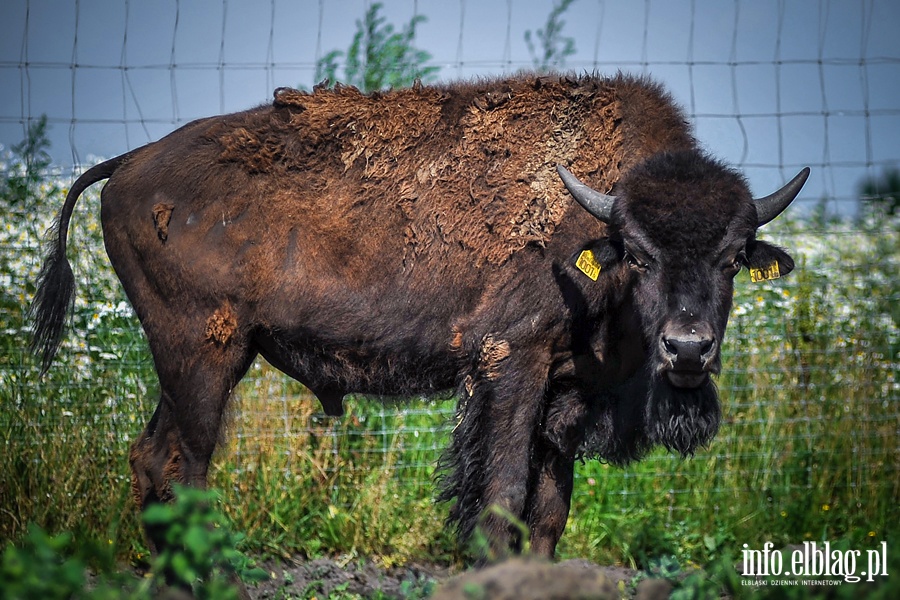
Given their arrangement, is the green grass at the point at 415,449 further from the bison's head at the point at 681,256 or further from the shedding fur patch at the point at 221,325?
the bison's head at the point at 681,256

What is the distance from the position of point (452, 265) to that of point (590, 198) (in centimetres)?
80

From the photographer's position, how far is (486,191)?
452 cm

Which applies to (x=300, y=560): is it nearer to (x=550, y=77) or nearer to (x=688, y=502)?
(x=688, y=502)

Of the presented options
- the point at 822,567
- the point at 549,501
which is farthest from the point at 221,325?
the point at 822,567

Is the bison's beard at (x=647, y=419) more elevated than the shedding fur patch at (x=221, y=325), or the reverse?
the shedding fur patch at (x=221, y=325)

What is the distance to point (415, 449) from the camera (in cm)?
630

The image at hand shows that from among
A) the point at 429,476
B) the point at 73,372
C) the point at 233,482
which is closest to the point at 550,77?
the point at 429,476

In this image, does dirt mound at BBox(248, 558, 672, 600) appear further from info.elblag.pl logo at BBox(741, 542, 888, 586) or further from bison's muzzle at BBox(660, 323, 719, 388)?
bison's muzzle at BBox(660, 323, 719, 388)

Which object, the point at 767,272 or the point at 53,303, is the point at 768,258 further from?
the point at 53,303

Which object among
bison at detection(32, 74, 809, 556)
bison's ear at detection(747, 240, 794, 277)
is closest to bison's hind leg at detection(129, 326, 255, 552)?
bison at detection(32, 74, 809, 556)

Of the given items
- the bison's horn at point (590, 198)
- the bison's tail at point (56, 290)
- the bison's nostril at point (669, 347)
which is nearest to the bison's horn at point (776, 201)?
the bison's horn at point (590, 198)

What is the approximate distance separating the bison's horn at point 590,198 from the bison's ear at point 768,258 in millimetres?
828

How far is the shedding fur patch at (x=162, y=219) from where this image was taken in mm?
4406

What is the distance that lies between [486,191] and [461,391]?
107 centimetres
